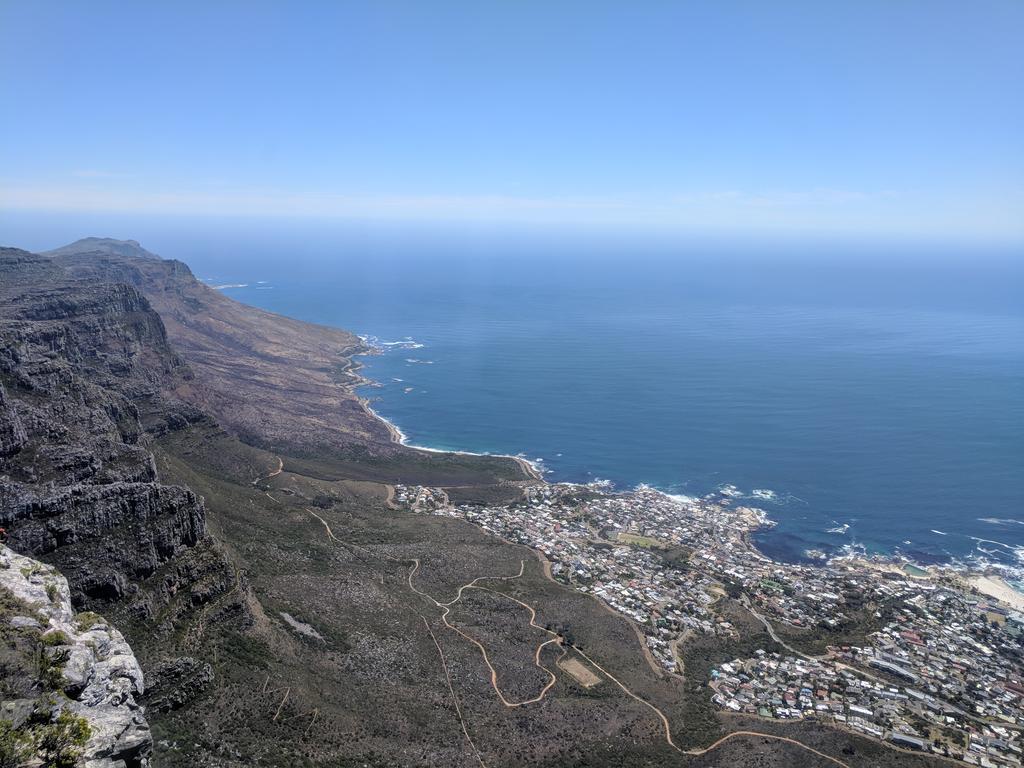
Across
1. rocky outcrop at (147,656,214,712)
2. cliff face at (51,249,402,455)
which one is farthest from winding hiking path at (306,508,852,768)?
cliff face at (51,249,402,455)

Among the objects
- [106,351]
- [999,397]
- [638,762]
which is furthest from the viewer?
[999,397]

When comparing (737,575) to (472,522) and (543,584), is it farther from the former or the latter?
(472,522)

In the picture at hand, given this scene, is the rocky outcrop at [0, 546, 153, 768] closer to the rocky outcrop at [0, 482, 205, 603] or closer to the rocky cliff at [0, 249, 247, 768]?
the rocky cliff at [0, 249, 247, 768]

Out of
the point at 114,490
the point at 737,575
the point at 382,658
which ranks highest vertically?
the point at 114,490

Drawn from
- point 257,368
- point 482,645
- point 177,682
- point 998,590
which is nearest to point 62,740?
point 177,682

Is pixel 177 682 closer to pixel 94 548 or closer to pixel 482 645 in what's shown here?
pixel 94 548

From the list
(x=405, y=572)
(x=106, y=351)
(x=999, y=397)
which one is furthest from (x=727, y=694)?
A: (x=999, y=397)

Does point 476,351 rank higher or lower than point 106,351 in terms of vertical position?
lower
